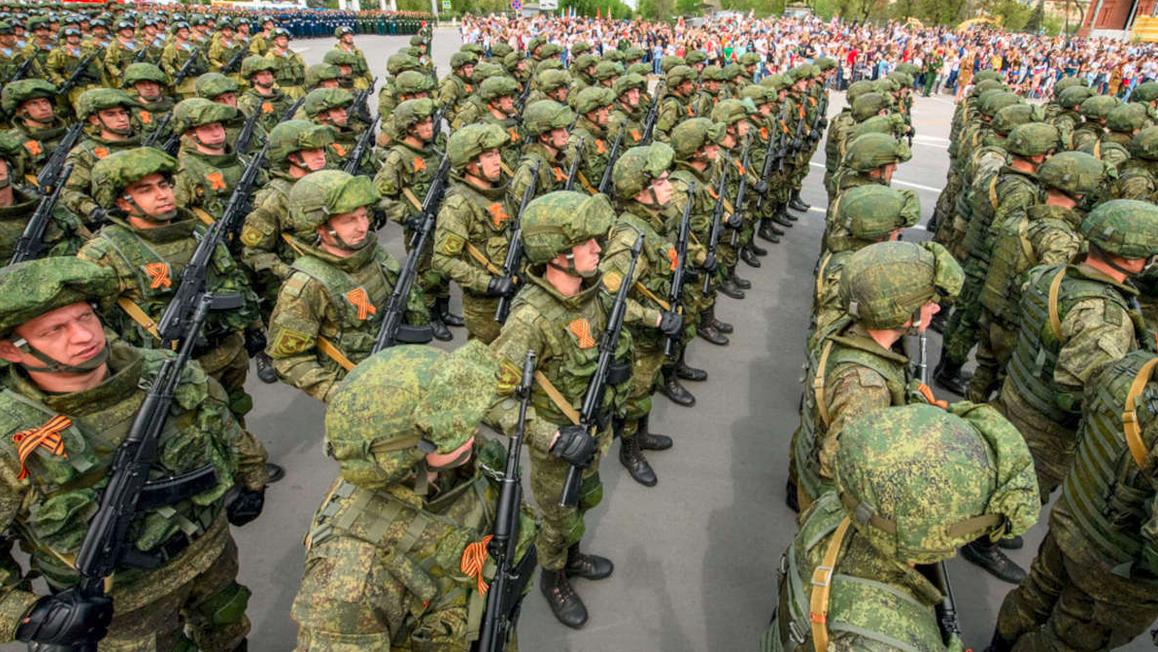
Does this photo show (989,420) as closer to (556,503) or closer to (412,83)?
(556,503)

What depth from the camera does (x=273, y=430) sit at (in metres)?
5.60

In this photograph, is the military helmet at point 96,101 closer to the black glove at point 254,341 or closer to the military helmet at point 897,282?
the black glove at point 254,341

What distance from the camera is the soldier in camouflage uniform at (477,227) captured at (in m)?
5.20

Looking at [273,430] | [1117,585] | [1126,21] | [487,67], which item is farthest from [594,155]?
[1126,21]

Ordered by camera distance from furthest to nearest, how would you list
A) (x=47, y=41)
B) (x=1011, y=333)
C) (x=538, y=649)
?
(x=47, y=41) < (x=1011, y=333) < (x=538, y=649)

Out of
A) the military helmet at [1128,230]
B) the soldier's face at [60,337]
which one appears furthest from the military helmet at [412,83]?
the military helmet at [1128,230]

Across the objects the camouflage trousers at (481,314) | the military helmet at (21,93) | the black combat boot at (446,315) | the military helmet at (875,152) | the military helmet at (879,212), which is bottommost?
the black combat boot at (446,315)

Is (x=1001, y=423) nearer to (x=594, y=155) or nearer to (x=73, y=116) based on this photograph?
(x=594, y=155)

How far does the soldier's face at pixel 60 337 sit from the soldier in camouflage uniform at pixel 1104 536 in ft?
14.7

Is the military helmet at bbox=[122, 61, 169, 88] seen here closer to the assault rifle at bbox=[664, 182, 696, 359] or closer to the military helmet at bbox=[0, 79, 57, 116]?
the military helmet at bbox=[0, 79, 57, 116]

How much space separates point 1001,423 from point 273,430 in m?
5.59

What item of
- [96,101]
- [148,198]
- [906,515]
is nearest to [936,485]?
[906,515]

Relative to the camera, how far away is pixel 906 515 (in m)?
1.72

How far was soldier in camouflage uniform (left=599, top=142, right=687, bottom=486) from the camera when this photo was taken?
458cm
